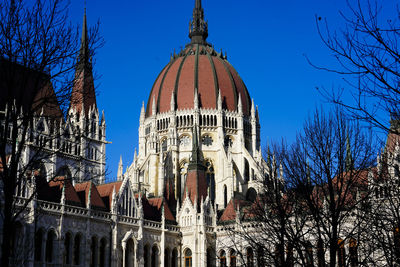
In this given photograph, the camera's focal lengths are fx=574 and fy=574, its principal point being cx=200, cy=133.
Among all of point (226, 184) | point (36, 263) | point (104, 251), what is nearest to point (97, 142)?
point (226, 184)

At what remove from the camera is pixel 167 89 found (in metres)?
71.6

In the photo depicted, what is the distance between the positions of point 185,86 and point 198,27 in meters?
13.5

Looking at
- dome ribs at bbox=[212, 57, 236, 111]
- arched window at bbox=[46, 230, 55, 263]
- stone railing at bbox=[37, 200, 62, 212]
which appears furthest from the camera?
dome ribs at bbox=[212, 57, 236, 111]

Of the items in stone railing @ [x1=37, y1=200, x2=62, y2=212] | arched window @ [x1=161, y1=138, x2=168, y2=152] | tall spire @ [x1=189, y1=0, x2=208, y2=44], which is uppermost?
tall spire @ [x1=189, y1=0, x2=208, y2=44]

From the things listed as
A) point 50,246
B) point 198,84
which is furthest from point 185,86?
point 50,246

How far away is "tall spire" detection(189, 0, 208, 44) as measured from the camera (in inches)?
3132

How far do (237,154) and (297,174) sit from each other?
42270mm

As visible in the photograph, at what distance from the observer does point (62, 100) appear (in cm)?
1736

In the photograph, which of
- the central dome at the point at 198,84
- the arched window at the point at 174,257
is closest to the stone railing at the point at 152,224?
the arched window at the point at 174,257

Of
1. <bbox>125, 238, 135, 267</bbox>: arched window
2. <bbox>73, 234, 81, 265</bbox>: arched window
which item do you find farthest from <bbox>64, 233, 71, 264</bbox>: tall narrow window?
<bbox>125, 238, 135, 267</bbox>: arched window

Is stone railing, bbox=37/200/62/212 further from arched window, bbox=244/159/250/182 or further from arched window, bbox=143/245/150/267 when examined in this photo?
arched window, bbox=244/159/250/182

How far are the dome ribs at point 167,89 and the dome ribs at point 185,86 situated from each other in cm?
94

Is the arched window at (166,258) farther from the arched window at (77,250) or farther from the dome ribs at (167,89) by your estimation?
the dome ribs at (167,89)

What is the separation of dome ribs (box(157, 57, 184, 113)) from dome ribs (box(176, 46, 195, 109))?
94 cm
